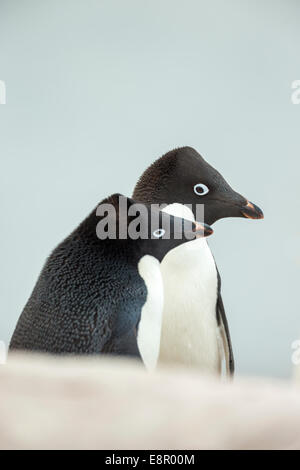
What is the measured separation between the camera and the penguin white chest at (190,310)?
1.22 meters

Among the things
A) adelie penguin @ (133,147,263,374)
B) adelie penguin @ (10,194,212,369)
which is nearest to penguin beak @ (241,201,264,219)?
adelie penguin @ (133,147,263,374)

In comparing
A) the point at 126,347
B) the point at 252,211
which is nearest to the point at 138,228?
the point at 126,347

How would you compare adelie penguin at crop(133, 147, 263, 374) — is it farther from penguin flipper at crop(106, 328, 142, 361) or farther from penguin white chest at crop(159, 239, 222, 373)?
penguin flipper at crop(106, 328, 142, 361)

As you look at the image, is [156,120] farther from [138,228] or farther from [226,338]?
[138,228]

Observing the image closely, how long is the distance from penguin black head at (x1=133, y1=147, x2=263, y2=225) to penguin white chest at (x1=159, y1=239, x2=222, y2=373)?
0.10 m

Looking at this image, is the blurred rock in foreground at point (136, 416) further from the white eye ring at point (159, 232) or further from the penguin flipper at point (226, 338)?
the penguin flipper at point (226, 338)

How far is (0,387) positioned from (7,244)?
142 centimetres

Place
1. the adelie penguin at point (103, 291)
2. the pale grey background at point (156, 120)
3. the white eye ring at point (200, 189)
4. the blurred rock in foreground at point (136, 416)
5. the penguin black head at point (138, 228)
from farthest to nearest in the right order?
1. the pale grey background at point (156, 120)
2. the white eye ring at point (200, 189)
3. the penguin black head at point (138, 228)
4. the adelie penguin at point (103, 291)
5. the blurred rock in foreground at point (136, 416)

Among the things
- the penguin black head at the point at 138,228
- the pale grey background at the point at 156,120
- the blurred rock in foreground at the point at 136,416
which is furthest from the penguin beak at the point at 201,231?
the blurred rock in foreground at the point at 136,416

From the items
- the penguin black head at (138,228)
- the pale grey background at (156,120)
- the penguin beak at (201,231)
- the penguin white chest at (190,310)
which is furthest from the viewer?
the pale grey background at (156,120)

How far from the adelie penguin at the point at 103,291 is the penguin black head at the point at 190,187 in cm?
29

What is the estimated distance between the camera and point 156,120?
177cm

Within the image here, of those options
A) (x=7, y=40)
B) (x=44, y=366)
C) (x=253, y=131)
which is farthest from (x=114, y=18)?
(x=44, y=366)

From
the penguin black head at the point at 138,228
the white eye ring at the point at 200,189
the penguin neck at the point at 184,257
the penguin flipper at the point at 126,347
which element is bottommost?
the penguin flipper at the point at 126,347
